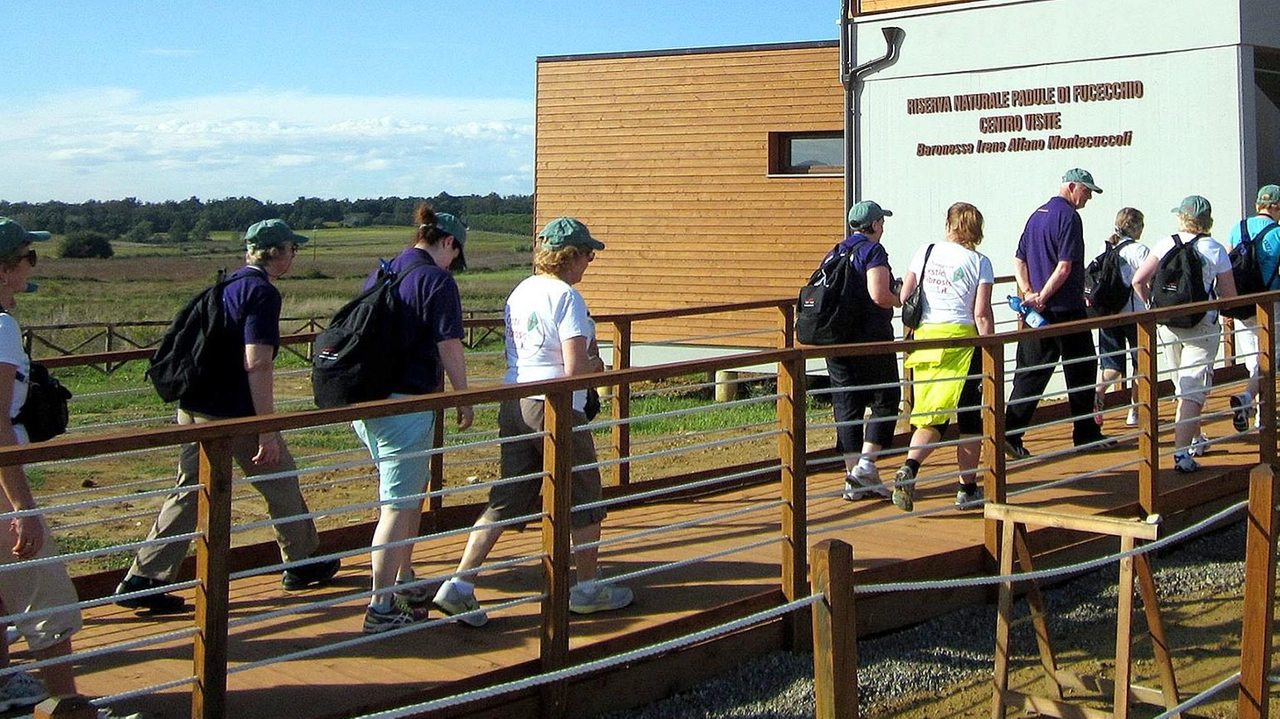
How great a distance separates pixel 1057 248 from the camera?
340 inches

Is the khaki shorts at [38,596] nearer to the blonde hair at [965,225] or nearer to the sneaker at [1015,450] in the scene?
the blonde hair at [965,225]

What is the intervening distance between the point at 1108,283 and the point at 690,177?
10.0 metres

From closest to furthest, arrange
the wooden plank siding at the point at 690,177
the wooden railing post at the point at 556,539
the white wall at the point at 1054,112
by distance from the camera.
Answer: the wooden railing post at the point at 556,539, the white wall at the point at 1054,112, the wooden plank siding at the point at 690,177

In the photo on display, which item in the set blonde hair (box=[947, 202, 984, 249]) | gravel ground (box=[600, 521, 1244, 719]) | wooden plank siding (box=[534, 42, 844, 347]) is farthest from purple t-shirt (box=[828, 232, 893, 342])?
wooden plank siding (box=[534, 42, 844, 347])

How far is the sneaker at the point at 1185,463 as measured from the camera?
8.72m

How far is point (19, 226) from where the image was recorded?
475cm

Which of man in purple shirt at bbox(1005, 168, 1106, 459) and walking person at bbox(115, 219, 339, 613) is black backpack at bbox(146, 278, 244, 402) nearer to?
walking person at bbox(115, 219, 339, 613)

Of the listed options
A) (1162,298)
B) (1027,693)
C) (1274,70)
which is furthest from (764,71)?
(1027,693)

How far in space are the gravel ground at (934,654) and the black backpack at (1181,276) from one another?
1451 mm

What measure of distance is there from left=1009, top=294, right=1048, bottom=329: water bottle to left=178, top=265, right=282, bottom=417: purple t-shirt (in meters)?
4.76

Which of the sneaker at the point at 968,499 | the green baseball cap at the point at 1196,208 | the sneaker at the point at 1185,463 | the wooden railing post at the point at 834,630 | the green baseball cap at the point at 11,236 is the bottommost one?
the sneaker at the point at 968,499

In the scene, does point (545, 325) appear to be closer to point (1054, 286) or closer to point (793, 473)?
point (793, 473)

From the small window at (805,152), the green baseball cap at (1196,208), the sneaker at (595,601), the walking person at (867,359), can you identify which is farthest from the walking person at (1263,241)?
Result: the small window at (805,152)

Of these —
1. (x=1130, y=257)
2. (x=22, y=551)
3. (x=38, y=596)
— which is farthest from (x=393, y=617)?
(x=1130, y=257)
